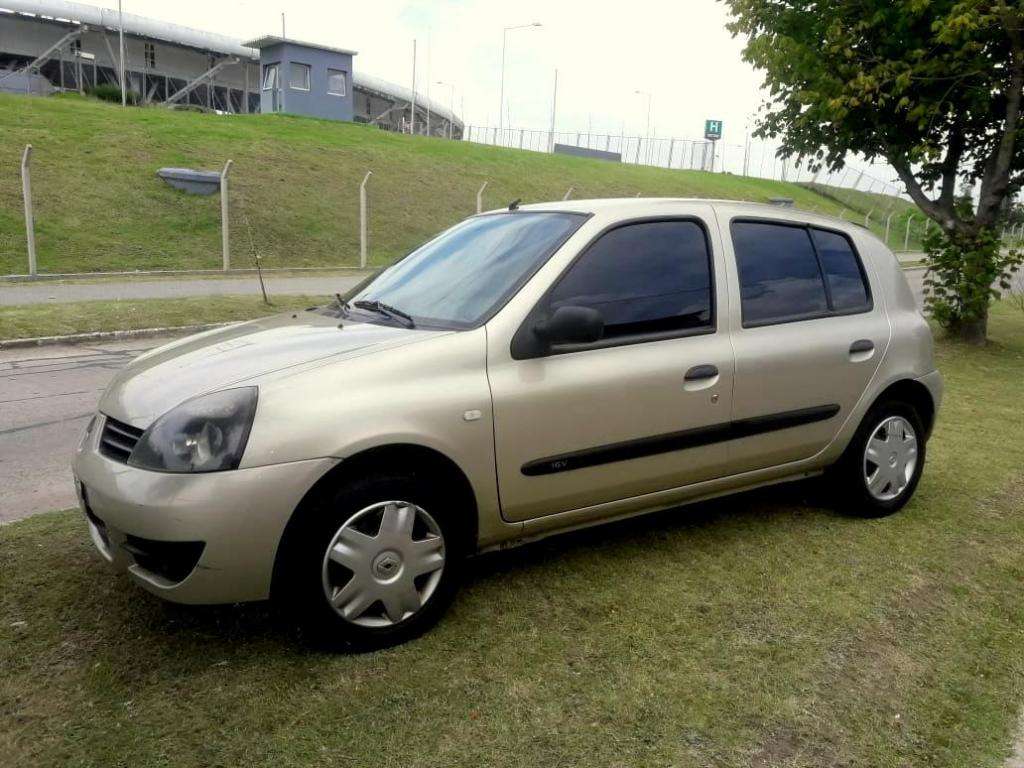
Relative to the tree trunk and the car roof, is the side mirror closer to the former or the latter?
the car roof

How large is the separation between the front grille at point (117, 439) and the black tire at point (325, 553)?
66cm

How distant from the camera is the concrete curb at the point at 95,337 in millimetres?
9844

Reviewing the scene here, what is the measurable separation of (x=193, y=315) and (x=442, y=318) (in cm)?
941

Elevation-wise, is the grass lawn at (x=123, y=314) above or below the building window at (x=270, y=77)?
below

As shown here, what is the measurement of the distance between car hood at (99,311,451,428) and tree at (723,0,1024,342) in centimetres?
915

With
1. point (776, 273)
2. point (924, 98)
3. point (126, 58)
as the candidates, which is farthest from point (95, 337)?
point (126, 58)

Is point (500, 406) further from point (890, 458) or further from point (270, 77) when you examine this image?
point (270, 77)

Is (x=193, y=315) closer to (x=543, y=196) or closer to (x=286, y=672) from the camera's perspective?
(x=286, y=672)

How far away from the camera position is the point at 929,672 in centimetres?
318

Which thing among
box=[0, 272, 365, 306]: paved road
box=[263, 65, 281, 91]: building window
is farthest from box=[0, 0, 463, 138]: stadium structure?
box=[0, 272, 365, 306]: paved road

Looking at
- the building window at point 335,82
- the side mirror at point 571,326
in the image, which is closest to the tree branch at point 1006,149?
the side mirror at point 571,326

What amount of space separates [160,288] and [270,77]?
29.9m

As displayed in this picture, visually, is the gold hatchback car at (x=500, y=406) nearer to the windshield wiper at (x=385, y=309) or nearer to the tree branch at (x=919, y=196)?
the windshield wiper at (x=385, y=309)

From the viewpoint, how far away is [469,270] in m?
3.90
